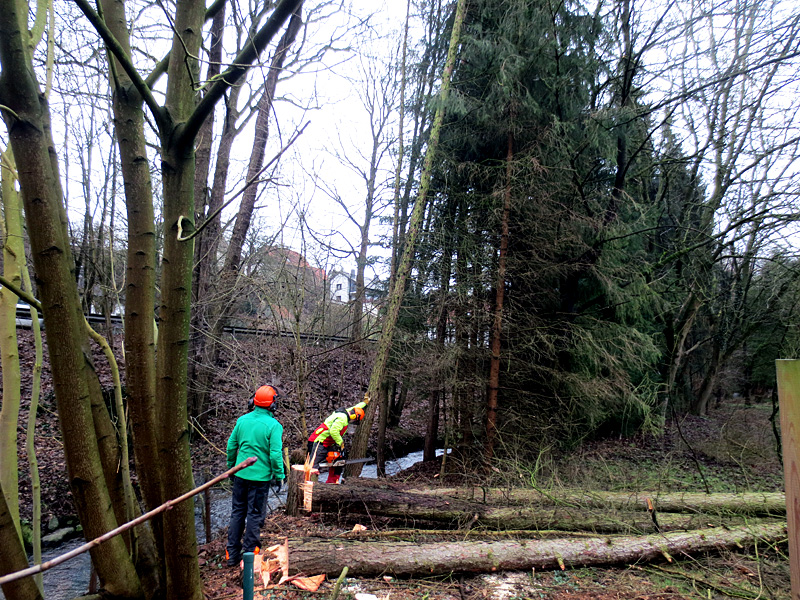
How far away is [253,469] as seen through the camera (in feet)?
15.7

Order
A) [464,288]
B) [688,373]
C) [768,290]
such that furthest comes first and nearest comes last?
1. [688,373]
2. [768,290]
3. [464,288]

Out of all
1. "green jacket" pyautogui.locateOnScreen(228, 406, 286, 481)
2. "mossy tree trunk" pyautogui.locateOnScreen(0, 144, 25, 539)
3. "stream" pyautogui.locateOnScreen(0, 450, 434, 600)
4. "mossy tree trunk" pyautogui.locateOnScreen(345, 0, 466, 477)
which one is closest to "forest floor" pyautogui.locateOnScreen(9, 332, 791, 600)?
"stream" pyautogui.locateOnScreen(0, 450, 434, 600)

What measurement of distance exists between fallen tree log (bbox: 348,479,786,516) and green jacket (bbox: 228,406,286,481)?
153 cm

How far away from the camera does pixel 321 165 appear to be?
689 cm

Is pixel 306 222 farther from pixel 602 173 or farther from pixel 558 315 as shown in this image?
pixel 602 173

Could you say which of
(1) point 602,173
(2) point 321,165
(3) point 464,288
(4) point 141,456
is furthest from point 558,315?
(4) point 141,456

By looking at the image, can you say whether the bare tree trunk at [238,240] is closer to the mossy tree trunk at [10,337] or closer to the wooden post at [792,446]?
the mossy tree trunk at [10,337]

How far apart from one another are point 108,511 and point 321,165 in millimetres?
5529

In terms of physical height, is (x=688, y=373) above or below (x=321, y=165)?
below

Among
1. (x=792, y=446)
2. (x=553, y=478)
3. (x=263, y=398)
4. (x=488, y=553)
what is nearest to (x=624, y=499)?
(x=553, y=478)

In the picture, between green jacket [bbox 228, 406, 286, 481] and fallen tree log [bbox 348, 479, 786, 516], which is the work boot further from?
fallen tree log [bbox 348, 479, 786, 516]

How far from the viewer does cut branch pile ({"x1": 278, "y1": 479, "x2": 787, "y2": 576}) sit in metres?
4.38

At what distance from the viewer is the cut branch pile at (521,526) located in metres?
4.38

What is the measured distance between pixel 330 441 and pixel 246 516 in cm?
212
